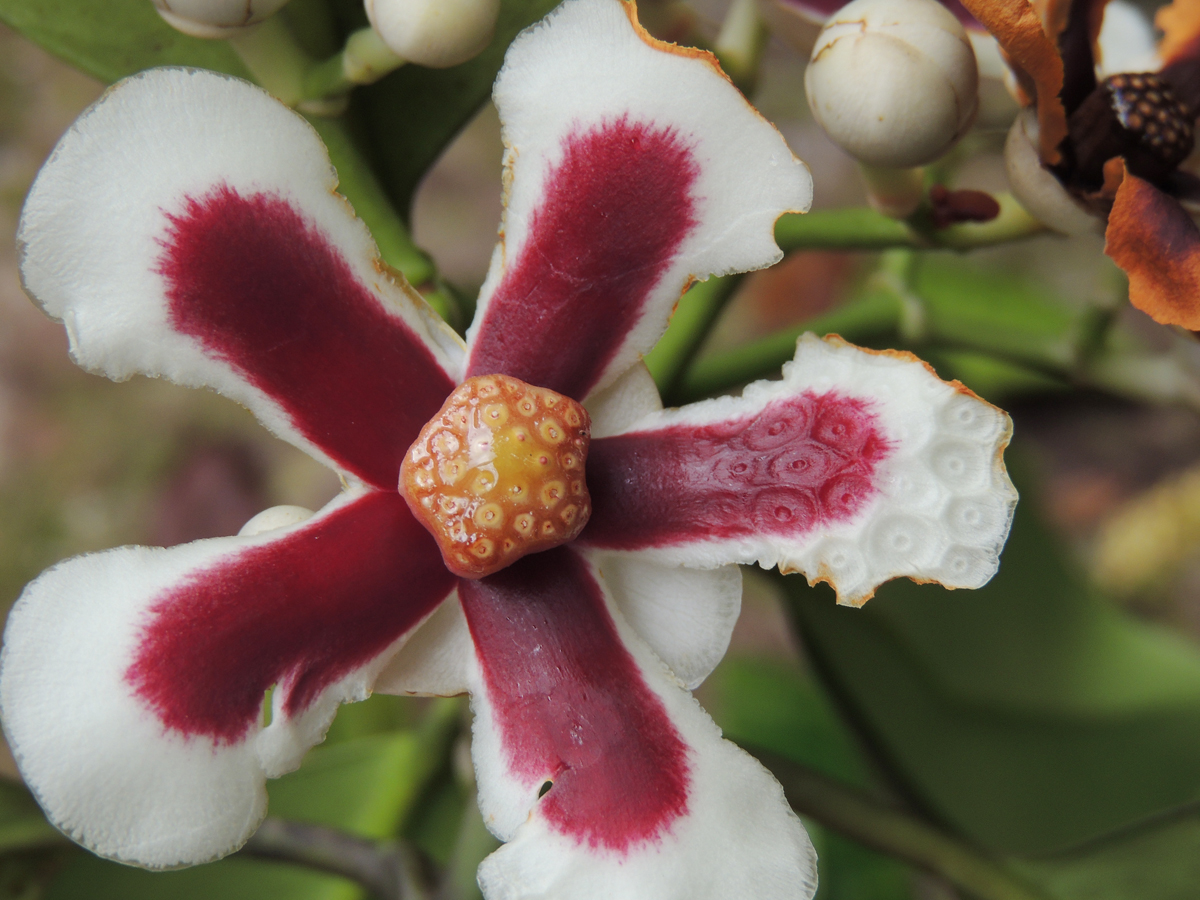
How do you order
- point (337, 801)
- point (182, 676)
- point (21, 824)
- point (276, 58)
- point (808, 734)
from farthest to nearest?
point (808, 734), point (337, 801), point (21, 824), point (276, 58), point (182, 676)

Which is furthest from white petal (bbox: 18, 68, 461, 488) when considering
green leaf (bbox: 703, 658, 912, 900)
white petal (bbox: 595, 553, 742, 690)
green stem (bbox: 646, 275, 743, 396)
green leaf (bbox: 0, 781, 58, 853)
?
green leaf (bbox: 703, 658, 912, 900)

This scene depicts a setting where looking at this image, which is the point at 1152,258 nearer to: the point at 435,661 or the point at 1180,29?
the point at 1180,29

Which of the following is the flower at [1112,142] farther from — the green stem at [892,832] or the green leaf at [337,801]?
the green leaf at [337,801]

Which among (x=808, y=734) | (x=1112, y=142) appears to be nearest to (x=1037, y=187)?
(x=1112, y=142)

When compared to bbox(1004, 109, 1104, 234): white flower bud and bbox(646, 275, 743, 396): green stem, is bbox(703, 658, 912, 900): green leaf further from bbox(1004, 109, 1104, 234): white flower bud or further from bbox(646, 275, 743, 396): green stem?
bbox(1004, 109, 1104, 234): white flower bud

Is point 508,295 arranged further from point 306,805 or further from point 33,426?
point 33,426

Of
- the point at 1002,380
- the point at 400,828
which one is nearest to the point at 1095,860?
the point at 400,828

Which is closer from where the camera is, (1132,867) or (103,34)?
(103,34)
